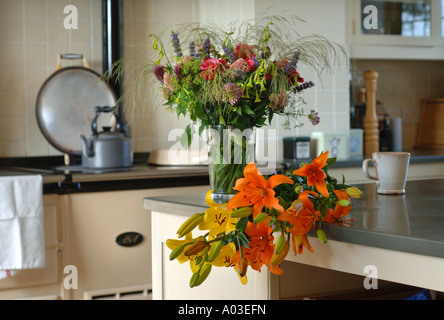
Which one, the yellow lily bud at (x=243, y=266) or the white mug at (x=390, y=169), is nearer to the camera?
the yellow lily bud at (x=243, y=266)

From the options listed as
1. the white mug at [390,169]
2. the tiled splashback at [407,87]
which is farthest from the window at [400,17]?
the white mug at [390,169]

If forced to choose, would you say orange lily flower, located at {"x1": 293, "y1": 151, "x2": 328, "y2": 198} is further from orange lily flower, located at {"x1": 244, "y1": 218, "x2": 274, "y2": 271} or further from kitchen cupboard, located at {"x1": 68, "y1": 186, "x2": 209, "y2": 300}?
kitchen cupboard, located at {"x1": 68, "y1": 186, "x2": 209, "y2": 300}

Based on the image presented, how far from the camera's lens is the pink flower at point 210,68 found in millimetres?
1343

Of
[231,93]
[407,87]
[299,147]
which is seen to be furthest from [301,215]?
[407,87]

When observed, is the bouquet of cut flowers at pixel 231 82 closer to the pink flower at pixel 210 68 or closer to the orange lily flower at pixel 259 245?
the pink flower at pixel 210 68

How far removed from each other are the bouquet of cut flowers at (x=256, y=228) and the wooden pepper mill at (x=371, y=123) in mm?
2345

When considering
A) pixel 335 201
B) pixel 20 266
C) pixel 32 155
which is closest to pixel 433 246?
pixel 335 201

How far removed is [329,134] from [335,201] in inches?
76.4

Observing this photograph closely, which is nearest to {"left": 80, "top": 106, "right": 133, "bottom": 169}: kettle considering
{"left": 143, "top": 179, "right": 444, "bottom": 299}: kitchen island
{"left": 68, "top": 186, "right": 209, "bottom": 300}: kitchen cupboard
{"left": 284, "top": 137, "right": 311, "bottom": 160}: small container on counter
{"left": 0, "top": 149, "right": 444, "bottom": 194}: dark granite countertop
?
{"left": 0, "top": 149, "right": 444, "bottom": 194}: dark granite countertop

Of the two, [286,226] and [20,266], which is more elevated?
[286,226]

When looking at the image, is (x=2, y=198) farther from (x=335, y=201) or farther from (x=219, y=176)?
(x=335, y=201)

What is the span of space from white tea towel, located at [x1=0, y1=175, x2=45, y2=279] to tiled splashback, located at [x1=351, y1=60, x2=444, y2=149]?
212 cm

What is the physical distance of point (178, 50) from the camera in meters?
1.41

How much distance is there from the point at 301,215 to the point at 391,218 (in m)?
0.21
